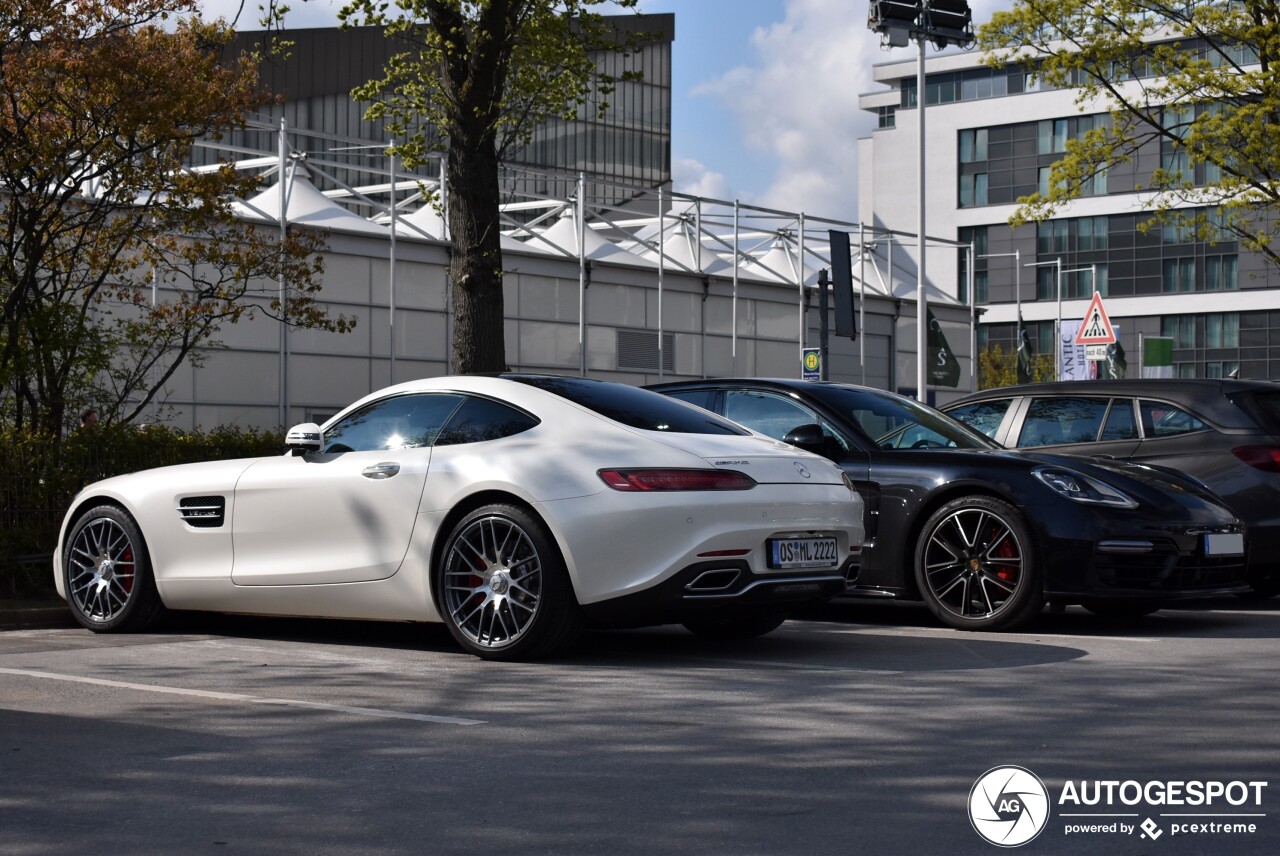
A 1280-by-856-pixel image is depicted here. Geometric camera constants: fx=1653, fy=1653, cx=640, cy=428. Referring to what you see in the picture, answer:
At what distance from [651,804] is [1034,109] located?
74.3 metres

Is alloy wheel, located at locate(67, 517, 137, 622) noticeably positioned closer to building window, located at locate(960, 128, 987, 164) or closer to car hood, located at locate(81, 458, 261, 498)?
car hood, located at locate(81, 458, 261, 498)

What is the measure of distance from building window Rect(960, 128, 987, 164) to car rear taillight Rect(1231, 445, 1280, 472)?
6857 cm

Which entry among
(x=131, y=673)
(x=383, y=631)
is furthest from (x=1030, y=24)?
(x=131, y=673)

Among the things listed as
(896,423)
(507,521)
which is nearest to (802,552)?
(507,521)

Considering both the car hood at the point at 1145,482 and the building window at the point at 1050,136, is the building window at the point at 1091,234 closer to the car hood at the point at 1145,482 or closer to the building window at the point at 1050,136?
the building window at the point at 1050,136

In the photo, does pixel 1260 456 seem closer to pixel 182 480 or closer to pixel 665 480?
pixel 665 480

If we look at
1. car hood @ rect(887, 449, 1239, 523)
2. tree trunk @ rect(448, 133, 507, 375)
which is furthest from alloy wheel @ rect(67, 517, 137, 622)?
tree trunk @ rect(448, 133, 507, 375)

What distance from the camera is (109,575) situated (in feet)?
30.7

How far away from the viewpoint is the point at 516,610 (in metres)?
7.69

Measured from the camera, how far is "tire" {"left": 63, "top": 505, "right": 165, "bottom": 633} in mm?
9203

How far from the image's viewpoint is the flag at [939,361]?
41906 mm

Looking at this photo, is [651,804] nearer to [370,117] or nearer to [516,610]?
[516,610]

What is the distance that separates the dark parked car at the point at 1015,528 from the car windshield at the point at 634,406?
1170 millimetres

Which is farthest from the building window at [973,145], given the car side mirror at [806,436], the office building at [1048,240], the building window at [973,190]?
the car side mirror at [806,436]
